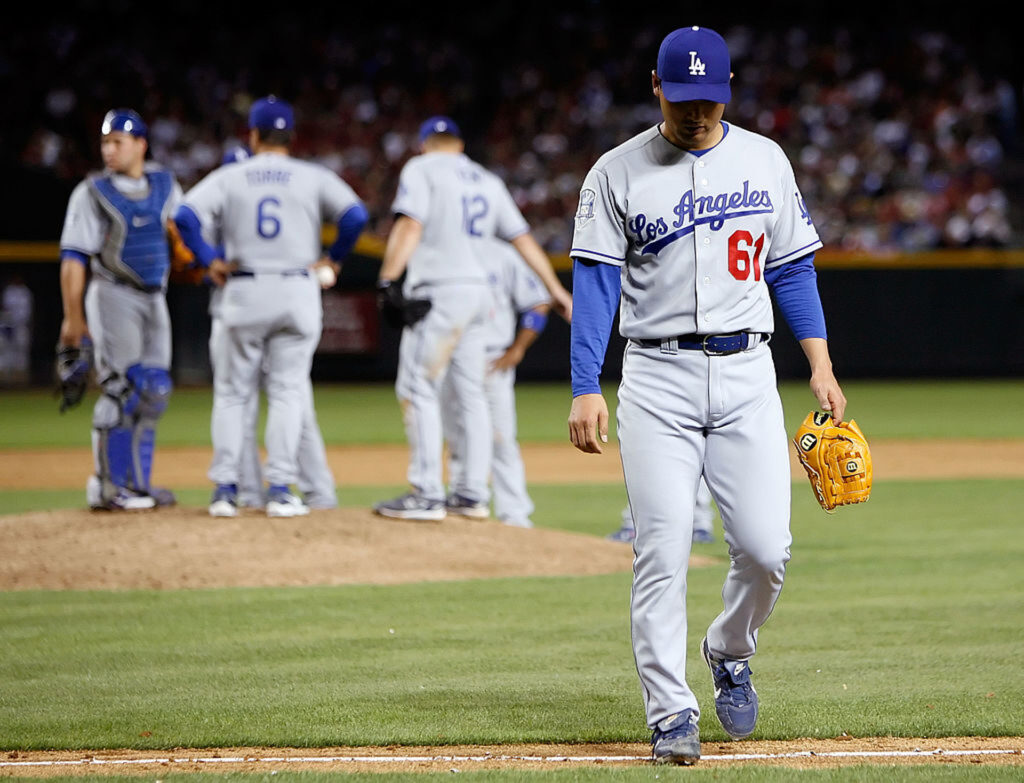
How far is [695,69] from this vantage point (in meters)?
Result: 3.60

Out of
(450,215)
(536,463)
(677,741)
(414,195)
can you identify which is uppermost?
(414,195)

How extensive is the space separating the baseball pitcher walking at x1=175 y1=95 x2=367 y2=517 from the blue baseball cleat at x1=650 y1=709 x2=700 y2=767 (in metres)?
3.82

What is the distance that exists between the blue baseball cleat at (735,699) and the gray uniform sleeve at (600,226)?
3.90 feet

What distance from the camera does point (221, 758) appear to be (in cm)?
378

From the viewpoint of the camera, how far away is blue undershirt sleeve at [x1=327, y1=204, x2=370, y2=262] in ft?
24.2

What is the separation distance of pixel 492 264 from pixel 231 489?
84.7 inches

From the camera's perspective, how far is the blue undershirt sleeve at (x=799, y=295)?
12.9 feet

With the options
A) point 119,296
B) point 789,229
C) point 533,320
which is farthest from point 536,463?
point 789,229

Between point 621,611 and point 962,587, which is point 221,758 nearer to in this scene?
point 621,611

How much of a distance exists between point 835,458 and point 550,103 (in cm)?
2211

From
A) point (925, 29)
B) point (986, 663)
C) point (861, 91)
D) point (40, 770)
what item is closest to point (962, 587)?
point (986, 663)

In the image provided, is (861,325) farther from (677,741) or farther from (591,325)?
(677,741)

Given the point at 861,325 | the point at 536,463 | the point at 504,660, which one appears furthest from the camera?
the point at 861,325

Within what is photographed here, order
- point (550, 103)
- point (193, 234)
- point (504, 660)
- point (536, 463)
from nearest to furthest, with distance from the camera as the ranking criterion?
point (504, 660) < point (193, 234) < point (536, 463) < point (550, 103)
